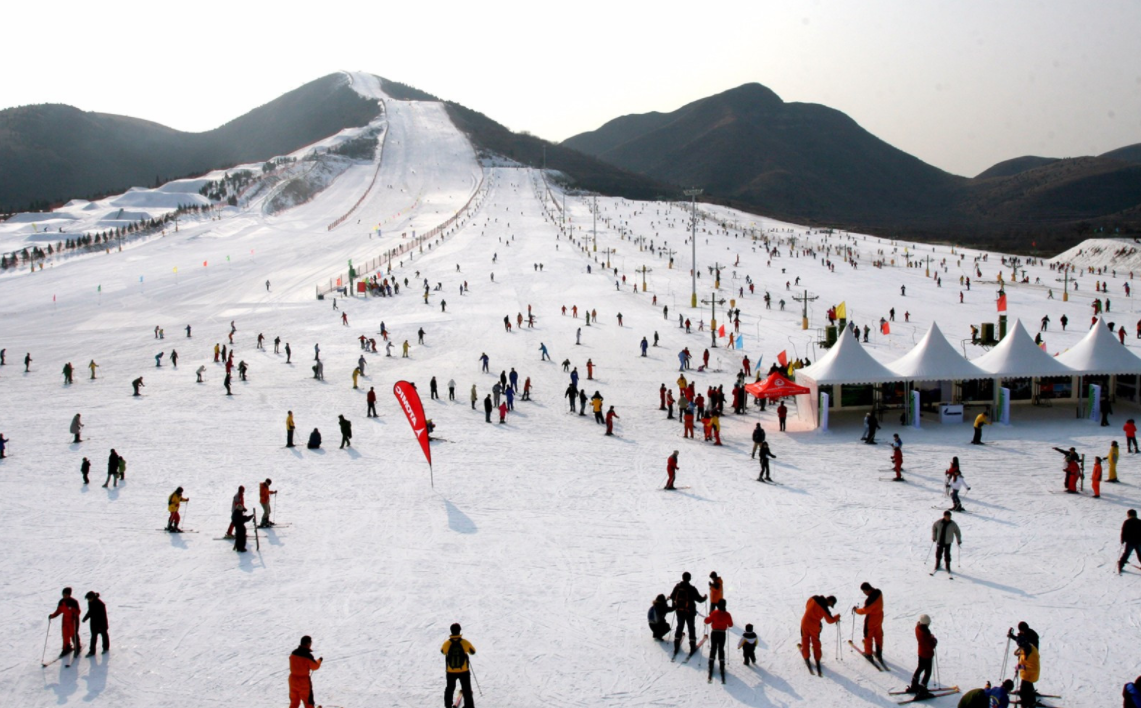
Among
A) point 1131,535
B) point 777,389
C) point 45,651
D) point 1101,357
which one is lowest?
point 45,651

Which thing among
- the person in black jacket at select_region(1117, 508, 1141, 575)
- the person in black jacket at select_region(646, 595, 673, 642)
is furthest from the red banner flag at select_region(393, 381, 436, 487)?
the person in black jacket at select_region(1117, 508, 1141, 575)

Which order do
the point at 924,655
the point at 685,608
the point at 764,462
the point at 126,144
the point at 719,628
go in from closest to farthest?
the point at 924,655 < the point at 719,628 < the point at 685,608 < the point at 764,462 < the point at 126,144

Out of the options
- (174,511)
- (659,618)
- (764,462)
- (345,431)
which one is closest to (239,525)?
(174,511)

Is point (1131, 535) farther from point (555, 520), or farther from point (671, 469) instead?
point (555, 520)

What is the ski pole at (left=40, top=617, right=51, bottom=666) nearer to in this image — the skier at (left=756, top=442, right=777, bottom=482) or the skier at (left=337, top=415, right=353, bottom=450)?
the skier at (left=337, top=415, right=353, bottom=450)

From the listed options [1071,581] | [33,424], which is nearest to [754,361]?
[1071,581]

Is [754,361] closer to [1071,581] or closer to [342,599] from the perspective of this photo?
[1071,581]

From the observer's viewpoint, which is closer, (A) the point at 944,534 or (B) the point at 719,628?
(B) the point at 719,628

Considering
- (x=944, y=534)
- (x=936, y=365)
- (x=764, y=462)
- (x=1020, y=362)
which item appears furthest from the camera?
(x=1020, y=362)
